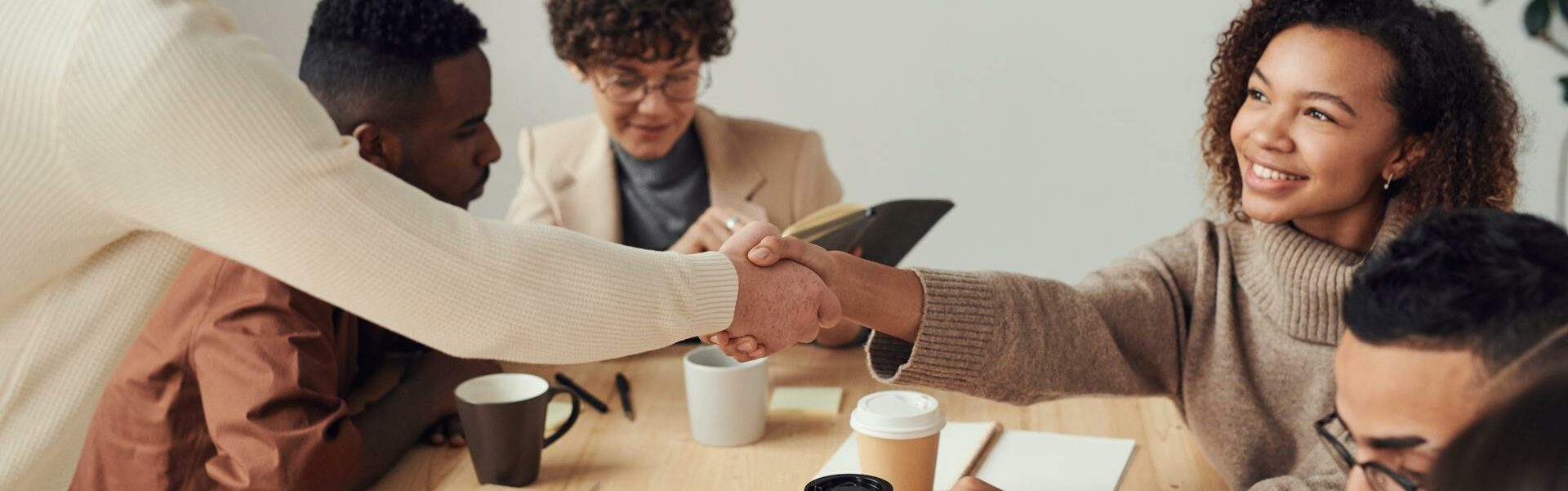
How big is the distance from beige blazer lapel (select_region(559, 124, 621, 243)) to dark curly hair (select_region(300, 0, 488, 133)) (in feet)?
1.73

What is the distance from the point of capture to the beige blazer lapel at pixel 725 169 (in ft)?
7.67

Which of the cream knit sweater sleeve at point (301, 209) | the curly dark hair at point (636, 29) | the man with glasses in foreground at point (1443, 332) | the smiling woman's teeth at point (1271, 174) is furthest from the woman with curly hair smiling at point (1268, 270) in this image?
the curly dark hair at point (636, 29)

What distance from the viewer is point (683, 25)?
219 centimetres

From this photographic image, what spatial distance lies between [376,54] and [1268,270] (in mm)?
1146

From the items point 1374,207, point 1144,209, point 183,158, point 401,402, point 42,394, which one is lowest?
point 1144,209

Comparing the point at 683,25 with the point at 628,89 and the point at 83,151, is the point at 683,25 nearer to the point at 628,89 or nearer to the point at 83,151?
the point at 628,89

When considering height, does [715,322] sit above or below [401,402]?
above

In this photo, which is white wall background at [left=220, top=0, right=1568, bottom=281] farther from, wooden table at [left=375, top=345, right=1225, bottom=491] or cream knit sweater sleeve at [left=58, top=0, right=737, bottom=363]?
cream knit sweater sleeve at [left=58, top=0, right=737, bottom=363]

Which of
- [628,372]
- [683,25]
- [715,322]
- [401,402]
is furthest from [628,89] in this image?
[715,322]

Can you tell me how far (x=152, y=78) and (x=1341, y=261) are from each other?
44.7 inches

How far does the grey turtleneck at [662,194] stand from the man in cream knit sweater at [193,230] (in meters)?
1.17

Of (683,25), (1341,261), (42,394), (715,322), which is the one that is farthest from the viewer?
(683,25)

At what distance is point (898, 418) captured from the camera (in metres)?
1.25

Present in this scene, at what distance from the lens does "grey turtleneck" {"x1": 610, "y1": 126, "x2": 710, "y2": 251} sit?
94.2 inches
